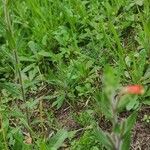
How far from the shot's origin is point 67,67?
9.66 feet

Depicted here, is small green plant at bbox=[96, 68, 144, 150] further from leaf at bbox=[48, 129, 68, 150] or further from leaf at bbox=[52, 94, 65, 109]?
leaf at bbox=[52, 94, 65, 109]

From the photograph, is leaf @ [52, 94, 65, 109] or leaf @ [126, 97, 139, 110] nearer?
leaf @ [126, 97, 139, 110]

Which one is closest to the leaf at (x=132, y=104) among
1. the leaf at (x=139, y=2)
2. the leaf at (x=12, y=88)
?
the leaf at (x=12, y=88)

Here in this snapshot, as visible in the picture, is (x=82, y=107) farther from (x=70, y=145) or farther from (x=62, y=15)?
(x=62, y=15)

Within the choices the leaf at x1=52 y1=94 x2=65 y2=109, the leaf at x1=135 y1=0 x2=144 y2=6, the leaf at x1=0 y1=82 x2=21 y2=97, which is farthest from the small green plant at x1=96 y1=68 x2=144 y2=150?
the leaf at x1=135 y1=0 x2=144 y2=6

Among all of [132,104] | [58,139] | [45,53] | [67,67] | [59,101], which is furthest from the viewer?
[45,53]

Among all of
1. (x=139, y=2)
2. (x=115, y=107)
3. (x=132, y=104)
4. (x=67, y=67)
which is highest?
(x=115, y=107)

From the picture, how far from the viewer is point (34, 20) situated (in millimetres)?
3244

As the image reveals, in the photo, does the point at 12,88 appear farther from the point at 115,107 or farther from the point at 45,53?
the point at 115,107

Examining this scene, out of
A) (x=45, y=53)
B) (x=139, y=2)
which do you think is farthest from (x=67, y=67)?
(x=139, y=2)

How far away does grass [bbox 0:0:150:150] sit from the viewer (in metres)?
2.44

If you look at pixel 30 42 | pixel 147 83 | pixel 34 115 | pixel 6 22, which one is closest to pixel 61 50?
pixel 30 42

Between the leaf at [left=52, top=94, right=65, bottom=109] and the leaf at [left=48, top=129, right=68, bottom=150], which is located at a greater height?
the leaf at [left=48, top=129, right=68, bottom=150]

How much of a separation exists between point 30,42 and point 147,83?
0.97 meters
